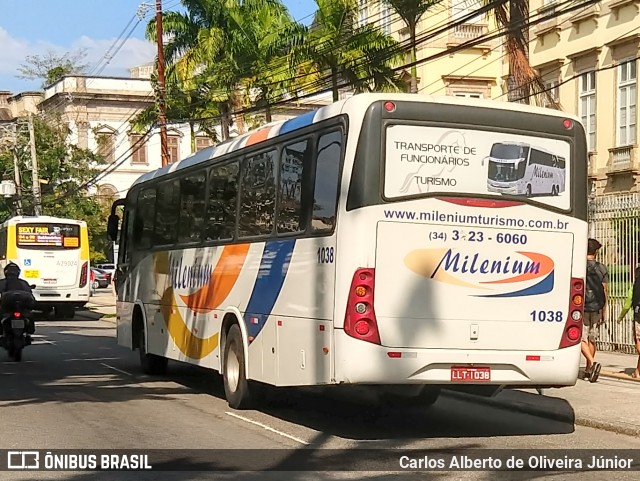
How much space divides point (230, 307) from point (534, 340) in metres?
4.07

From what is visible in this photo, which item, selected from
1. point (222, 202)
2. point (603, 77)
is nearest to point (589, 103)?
point (603, 77)

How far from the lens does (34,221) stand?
34.8 metres

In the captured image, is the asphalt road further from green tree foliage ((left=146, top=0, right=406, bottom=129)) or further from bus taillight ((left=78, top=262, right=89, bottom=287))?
bus taillight ((left=78, top=262, right=89, bottom=287))

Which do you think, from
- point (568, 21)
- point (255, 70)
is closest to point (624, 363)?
point (568, 21)

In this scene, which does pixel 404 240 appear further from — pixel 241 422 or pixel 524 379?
pixel 241 422

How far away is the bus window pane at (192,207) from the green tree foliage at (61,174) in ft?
136

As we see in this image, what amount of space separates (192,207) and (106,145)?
51.4 m

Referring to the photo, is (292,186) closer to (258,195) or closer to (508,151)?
(258,195)

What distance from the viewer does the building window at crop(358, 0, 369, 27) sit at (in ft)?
100

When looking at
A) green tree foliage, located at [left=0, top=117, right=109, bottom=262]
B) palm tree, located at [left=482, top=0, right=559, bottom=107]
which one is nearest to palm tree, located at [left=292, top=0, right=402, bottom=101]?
palm tree, located at [left=482, top=0, right=559, bottom=107]

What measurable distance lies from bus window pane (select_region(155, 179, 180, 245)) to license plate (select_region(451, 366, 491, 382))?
6485mm

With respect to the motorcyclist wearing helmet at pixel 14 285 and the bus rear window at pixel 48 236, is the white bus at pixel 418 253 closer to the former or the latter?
the motorcyclist wearing helmet at pixel 14 285

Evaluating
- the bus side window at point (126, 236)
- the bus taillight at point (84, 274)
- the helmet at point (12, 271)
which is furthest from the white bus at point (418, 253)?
the bus taillight at point (84, 274)

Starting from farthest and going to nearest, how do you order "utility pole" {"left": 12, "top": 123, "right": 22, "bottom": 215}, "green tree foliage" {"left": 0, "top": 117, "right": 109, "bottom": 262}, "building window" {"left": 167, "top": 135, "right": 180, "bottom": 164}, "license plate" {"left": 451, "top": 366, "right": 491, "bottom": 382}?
1. "building window" {"left": 167, "top": 135, "right": 180, "bottom": 164}
2. "green tree foliage" {"left": 0, "top": 117, "right": 109, "bottom": 262}
3. "utility pole" {"left": 12, "top": 123, "right": 22, "bottom": 215}
4. "license plate" {"left": 451, "top": 366, "right": 491, "bottom": 382}
